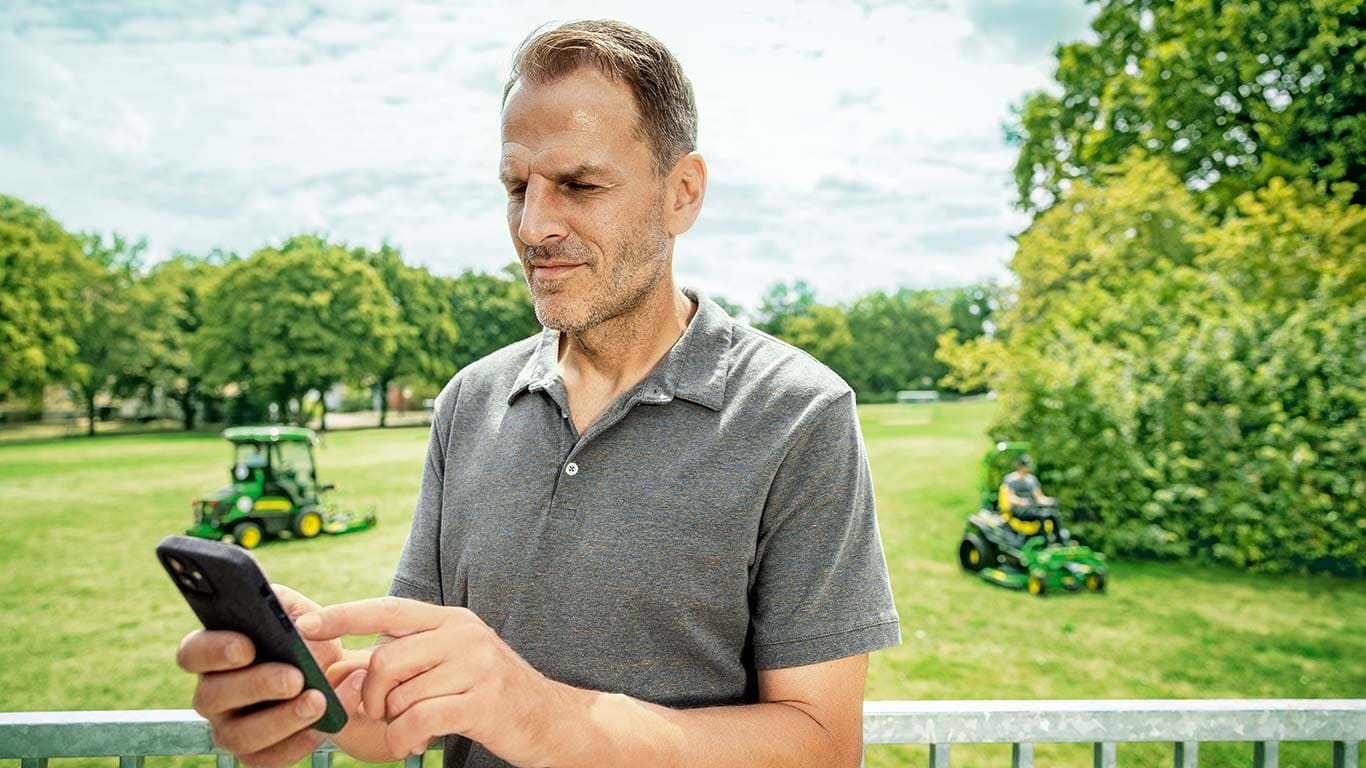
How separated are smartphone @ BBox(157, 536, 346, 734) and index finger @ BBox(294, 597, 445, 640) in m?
0.03

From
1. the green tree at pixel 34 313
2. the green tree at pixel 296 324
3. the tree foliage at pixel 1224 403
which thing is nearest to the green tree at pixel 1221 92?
the tree foliage at pixel 1224 403

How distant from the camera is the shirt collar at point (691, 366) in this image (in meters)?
1.23

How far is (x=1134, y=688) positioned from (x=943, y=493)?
7638mm

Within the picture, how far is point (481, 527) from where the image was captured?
1250 millimetres

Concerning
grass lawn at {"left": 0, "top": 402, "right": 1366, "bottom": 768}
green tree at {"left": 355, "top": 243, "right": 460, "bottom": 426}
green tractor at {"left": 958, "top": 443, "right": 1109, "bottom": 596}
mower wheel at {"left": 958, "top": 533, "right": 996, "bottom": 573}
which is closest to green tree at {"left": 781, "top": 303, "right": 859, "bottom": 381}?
grass lawn at {"left": 0, "top": 402, "right": 1366, "bottom": 768}

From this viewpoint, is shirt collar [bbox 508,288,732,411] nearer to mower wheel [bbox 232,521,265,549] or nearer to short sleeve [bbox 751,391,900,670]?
short sleeve [bbox 751,391,900,670]

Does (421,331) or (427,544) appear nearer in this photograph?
(427,544)

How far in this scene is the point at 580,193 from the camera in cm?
121

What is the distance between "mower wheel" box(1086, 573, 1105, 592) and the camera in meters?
7.61

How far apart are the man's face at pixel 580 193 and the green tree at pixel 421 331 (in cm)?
2243

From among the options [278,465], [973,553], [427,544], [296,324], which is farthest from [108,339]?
[427,544]

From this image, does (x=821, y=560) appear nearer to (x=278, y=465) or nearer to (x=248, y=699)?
(x=248, y=699)

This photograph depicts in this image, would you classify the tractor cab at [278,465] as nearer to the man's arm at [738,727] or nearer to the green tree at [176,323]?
the man's arm at [738,727]

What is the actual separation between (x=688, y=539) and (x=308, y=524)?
11.1 m
